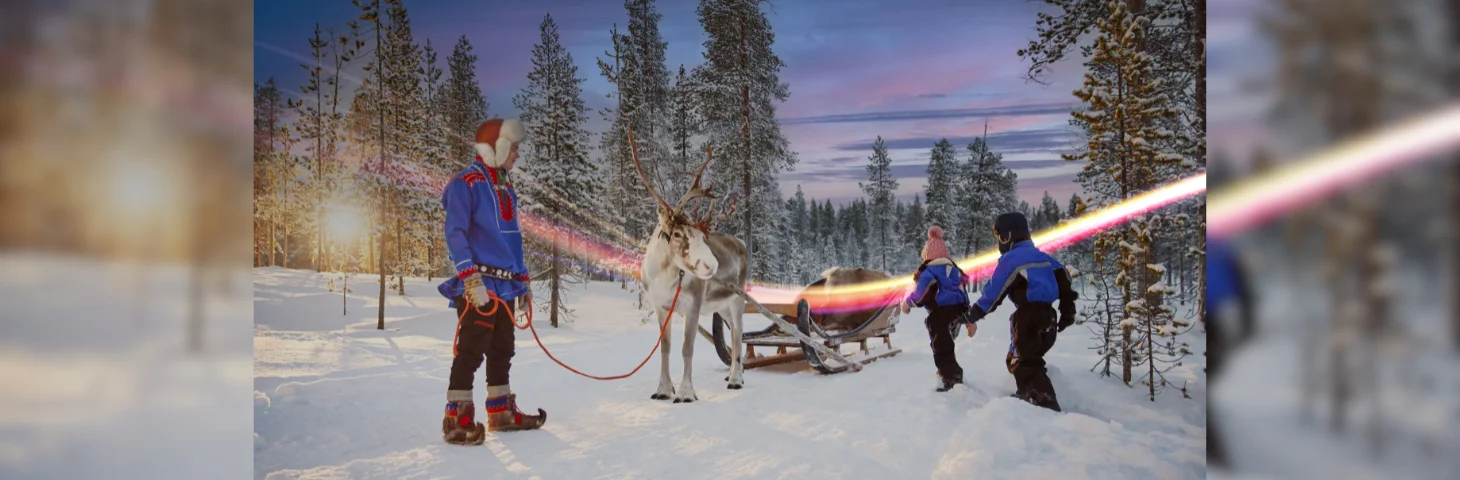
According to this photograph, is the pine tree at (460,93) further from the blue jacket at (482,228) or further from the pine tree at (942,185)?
the pine tree at (942,185)

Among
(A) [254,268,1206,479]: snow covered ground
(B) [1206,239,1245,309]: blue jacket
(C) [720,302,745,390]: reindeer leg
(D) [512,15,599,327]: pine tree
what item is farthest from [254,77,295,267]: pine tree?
(B) [1206,239,1245,309]: blue jacket

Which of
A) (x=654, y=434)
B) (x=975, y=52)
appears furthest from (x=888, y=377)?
(x=975, y=52)

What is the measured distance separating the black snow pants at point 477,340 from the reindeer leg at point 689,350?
856mm

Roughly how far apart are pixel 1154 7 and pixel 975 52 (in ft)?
2.37

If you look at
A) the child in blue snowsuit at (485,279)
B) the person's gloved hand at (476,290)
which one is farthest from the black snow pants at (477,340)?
the person's gloved hand at (476,290)

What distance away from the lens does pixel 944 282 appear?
312 centimetres

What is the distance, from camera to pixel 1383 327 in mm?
1078

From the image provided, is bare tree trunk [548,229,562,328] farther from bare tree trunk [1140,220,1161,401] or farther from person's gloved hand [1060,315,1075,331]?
bare tree trunk [1140,220,1161,401]

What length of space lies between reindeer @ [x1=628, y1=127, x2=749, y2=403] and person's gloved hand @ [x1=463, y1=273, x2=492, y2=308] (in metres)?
0.96

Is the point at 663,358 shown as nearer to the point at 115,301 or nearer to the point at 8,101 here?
the point at 115,301

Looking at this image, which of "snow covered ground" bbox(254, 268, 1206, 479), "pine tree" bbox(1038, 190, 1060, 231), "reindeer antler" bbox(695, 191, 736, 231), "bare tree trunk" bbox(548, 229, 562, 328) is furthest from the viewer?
"bare tree trunk" bbox(548, 229, 562, 328)

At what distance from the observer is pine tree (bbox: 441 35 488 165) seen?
3826 mm

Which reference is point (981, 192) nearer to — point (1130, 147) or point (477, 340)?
point (1130, 147)

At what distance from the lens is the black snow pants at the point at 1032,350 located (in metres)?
2.78
